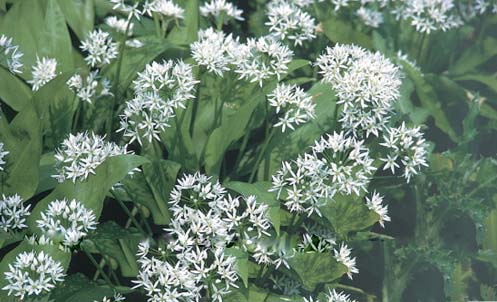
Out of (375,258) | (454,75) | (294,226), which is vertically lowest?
(375,258)

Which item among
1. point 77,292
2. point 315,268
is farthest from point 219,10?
point 77,292

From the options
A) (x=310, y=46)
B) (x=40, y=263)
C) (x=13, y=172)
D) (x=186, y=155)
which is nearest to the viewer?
(x=40, y=263)

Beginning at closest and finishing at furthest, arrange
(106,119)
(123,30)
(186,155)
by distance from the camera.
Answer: (186,155) → (106,119) → (123,30)

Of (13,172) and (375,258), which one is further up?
(13,172)

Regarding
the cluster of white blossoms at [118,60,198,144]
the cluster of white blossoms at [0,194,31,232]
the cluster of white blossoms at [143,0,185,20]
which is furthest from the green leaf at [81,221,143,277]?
the cluster of white blossoms at [143,0,185,20]

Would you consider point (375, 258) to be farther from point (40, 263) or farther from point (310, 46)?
point (40, 263)

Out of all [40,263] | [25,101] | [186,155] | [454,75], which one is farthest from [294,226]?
[454,75]

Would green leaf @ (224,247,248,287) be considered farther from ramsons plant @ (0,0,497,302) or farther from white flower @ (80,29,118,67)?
white flower @ (80,29,118,67)
